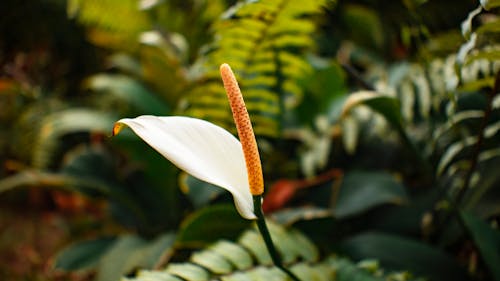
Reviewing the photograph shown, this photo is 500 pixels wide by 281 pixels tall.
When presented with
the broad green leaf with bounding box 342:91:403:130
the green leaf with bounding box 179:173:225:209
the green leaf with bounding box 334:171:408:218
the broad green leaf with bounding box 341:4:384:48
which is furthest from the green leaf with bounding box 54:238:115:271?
the broad green leaf with bounding box 341:4:384:48

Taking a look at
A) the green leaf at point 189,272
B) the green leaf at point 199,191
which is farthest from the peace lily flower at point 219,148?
the green leaf at point 199,191

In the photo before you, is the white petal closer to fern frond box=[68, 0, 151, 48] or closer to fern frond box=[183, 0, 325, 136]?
fern frond box=[183, 0, 325, 136]

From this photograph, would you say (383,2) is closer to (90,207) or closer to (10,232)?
(90,207)

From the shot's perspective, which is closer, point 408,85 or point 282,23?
point 282,23

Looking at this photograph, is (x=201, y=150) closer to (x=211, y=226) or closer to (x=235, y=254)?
(x=235, y=254)

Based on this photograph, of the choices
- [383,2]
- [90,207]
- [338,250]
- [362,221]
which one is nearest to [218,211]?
[338,250]

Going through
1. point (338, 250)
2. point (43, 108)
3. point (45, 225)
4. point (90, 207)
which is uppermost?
point (43, 108)

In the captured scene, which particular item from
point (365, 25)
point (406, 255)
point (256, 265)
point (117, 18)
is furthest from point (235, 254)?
point (365, 25)
